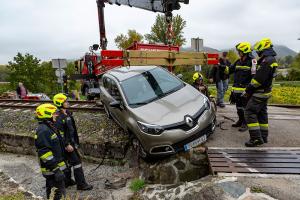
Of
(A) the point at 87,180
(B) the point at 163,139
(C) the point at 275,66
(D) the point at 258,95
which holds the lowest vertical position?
(A) the point at 87,180

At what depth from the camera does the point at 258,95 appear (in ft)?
18.1

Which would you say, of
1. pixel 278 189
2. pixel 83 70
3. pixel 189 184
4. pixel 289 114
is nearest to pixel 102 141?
pixel 189 184

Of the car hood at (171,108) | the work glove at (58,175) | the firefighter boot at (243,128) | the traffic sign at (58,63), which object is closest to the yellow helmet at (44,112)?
the work glove at (58,175)

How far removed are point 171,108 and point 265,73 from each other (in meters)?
1.92

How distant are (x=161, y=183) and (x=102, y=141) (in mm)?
2208

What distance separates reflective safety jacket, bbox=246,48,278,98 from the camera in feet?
17.1

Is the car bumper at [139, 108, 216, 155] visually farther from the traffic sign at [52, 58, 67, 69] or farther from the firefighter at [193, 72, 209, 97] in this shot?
the traffic sign at [52, 58, 67, 69]

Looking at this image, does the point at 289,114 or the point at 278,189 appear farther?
the point at 289,114

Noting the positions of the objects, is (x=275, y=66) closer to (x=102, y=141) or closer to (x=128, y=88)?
(x=128, y=88)

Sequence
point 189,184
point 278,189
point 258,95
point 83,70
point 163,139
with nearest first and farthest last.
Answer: point 278,189, point 189,184, point 163,139, point 258,95, point 83,70

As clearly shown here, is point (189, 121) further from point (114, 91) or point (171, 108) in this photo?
point (114, 91)

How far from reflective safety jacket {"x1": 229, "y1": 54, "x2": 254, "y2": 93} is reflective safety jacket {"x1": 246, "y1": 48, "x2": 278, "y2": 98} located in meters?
0.77

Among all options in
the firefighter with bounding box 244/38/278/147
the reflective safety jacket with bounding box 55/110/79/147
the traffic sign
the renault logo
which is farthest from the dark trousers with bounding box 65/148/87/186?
the traffic sign

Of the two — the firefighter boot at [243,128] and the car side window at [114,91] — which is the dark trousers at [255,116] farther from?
the car side window at [114,91]
